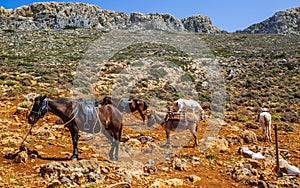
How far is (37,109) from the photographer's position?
7.93 meters

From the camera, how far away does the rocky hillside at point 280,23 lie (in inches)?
3917

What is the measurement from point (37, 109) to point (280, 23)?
10890 cm

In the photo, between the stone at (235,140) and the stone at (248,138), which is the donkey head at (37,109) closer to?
the stone at (235,140)

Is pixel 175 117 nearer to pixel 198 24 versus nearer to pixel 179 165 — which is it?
pixel 179 165

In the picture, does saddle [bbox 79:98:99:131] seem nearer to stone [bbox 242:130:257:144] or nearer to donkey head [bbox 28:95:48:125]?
donkey head [bbox 28:95:48:125]

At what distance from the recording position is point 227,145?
1157 cm

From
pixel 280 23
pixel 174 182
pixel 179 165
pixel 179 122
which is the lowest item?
pixel 174 182

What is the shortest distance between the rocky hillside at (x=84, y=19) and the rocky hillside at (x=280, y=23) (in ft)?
60.2

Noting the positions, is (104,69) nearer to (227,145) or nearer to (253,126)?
(253,126)

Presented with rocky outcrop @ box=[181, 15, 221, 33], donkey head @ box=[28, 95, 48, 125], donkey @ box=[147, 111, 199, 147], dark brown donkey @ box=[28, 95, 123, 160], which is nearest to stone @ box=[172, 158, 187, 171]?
dark brown donkey @ box=[28, 95, 123, 160]

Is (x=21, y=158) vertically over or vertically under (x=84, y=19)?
under

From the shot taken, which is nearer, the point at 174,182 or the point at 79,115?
the point at 174,182

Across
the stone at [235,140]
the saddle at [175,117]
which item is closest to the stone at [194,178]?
the saddle at [175,117]

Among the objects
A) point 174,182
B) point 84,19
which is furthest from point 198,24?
point 174,182
